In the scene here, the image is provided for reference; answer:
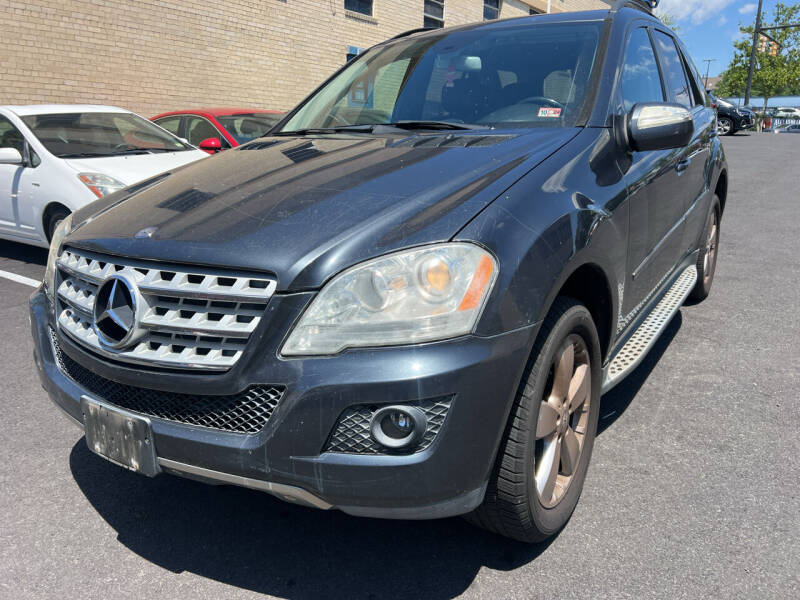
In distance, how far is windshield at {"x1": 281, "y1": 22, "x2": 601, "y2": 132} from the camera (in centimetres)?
291

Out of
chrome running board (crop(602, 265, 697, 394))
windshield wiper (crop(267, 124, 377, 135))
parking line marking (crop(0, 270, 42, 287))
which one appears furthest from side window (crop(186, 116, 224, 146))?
chrome running board (crop(602, 265, 697, 394))

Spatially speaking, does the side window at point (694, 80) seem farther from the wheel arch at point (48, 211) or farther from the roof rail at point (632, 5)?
the wheel arch at point (48, 211)

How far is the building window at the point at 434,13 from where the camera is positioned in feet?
64.8

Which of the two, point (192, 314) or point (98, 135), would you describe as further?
point (98, 135)

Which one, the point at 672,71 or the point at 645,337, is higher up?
the point at 672,71

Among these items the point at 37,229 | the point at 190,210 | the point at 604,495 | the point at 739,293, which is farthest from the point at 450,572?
the point at 37,229

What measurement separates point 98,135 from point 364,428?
19.8 feet

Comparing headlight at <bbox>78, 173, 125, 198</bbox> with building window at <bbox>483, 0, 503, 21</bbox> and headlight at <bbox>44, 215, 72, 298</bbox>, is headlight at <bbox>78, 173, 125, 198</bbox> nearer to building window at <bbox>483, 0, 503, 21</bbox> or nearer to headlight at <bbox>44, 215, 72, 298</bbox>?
headlight at <bbox>44, 215, 72, 298</bbox>

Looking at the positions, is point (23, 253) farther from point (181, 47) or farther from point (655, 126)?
point (181, 47)

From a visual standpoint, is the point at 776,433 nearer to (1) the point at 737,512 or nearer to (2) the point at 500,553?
(1) the point at 737,512

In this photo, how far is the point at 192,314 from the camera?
1902mm

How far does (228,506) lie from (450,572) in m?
0.89

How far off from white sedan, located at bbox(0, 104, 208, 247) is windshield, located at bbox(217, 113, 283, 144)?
1.64 meters

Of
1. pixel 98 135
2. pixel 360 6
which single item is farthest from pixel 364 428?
pixel 360 6
